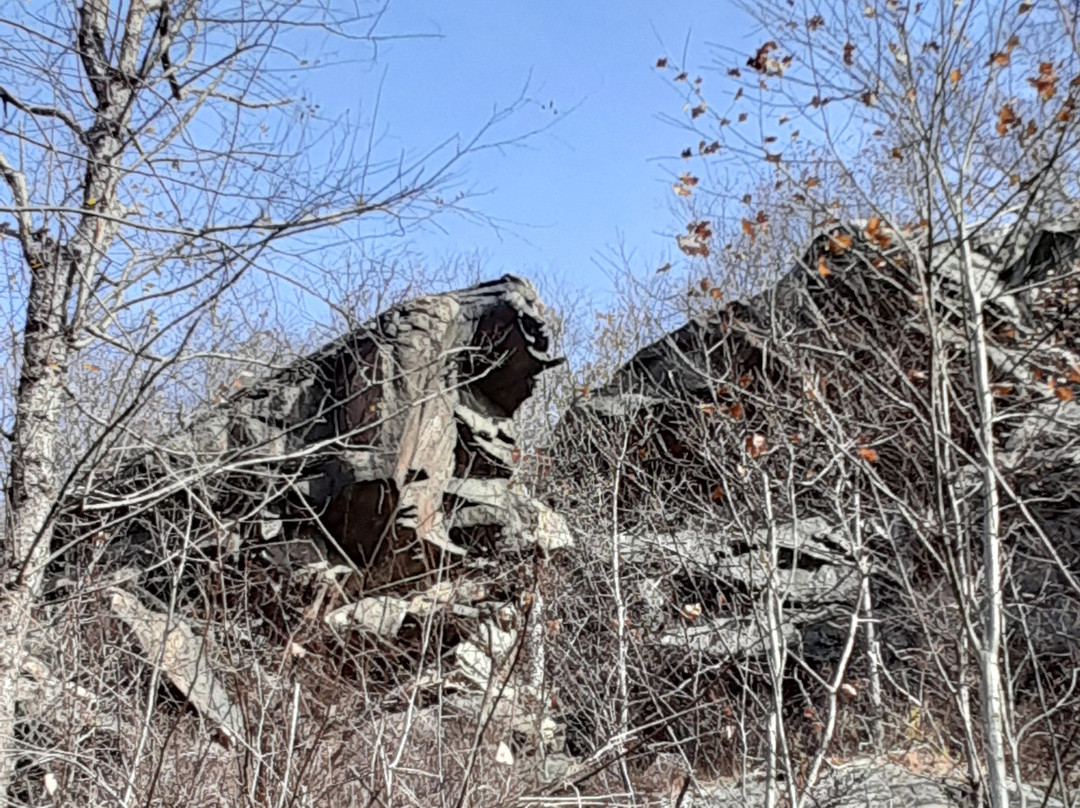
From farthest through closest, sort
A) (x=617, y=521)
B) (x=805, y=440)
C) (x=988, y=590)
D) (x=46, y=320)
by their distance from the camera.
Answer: (x=617, y=521) < (x=805, y=440) < (x=46, y=320) < (x=988, y=590)

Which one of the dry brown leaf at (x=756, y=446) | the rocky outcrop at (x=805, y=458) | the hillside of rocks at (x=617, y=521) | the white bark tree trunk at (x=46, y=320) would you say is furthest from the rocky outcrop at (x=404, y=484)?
the white bark tree trunk at (x=46, y=320)

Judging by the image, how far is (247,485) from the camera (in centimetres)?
716

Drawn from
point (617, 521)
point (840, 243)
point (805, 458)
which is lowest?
point (617, 521)

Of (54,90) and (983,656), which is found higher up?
(54,90)

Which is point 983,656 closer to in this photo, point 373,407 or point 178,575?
point 178,575

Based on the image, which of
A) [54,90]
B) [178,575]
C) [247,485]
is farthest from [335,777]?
[247,485]

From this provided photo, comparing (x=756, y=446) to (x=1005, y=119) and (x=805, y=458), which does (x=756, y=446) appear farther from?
(x=805, y=458)

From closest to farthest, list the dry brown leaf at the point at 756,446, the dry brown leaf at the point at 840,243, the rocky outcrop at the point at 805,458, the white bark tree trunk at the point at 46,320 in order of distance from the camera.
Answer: the dry brown leaf at the point at 840,243, the white bark tree trunk at the point at 46,320, the dry brown leaf at the point at 756,446, the rocky outcrop at the point at 805,458

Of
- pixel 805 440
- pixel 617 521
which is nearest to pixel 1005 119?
pixel 805 440

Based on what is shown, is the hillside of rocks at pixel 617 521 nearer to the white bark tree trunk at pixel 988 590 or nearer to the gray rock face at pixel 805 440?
the gray rock face at pixel 805 440

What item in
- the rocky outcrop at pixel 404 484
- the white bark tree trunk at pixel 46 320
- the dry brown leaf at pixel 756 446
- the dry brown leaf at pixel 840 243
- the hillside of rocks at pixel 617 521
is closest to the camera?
the dry brown leaf at pixel 840 243

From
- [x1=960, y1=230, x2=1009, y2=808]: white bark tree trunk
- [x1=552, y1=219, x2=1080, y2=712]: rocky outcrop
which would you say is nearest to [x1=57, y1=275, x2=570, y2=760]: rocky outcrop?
[x1=552, y1=219, x2=1080, y2=712]: rocky outcrop

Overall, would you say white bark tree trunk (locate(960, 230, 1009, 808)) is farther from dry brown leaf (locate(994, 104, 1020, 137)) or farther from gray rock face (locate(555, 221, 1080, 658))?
gray rock face (locate(555, 221, 1080, 658))

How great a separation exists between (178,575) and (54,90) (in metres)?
1.90
